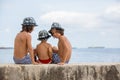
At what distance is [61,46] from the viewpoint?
7.62 metres

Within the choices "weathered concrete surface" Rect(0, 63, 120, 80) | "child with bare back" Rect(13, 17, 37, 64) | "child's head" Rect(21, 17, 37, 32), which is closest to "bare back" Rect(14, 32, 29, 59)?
"child with bare back" Rect(13, 17, 37, 64)

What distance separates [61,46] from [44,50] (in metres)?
0.34

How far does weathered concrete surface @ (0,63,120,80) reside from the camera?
22.5ft

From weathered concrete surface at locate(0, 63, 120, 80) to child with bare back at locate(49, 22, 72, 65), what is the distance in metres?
0.40

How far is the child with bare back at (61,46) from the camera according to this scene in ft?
24.6

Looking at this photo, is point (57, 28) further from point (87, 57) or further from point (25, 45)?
point (87, 57)

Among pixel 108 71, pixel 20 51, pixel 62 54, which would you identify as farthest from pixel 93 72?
pixel 20 51

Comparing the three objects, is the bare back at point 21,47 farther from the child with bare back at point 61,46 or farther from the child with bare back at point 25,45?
the child with bare back at point 61,46

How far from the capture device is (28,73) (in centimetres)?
686

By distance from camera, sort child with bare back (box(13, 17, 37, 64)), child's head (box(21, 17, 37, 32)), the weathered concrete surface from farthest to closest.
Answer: child's head (box(21, 17, 37, 32)), child with bare back (box(13, 17, 37, 64)), the weathered concrete surface

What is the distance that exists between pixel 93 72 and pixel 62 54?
804 mm

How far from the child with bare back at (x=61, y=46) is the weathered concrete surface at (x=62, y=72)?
1.31 feet

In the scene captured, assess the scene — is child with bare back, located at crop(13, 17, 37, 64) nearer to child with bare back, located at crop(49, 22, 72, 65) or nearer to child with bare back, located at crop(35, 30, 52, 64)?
child with bare back, located at crop(35, 30, 52, 64)

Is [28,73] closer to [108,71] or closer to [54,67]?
[54,67]
